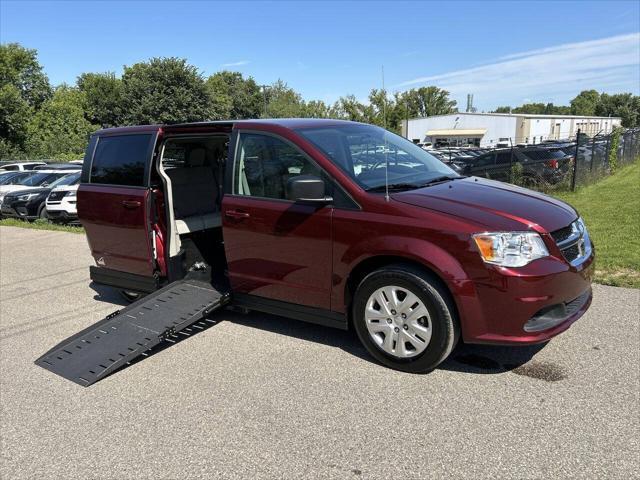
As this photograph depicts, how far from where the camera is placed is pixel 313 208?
4.09 metres

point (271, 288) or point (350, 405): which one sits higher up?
point (271, 288)

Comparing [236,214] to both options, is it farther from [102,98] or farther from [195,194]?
[102,98]

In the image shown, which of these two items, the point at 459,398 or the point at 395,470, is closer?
the point at 395,470

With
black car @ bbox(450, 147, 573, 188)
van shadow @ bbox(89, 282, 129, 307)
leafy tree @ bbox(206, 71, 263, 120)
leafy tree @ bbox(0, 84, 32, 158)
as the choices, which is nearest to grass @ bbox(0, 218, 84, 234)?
van shadow @ bbox(89, 282, 129, 307)

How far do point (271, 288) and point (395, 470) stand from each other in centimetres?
210

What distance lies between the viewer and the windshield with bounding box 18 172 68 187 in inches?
679

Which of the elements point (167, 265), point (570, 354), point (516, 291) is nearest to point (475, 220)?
point (516, 291)

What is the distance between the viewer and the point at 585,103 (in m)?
127

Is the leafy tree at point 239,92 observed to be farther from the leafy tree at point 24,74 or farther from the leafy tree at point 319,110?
the leafy tree at point 24,74

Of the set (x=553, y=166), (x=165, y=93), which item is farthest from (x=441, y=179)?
(x=165, y=93)

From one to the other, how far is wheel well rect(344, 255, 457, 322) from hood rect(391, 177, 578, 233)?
430mm

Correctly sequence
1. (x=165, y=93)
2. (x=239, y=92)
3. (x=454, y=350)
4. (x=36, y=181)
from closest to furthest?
(x=454, y=350)
(x=36, y=181)
(x=165, y=93)
(x=239, y=92)

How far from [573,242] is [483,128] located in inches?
2954

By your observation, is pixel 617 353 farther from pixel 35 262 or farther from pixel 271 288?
pixel 35 262
